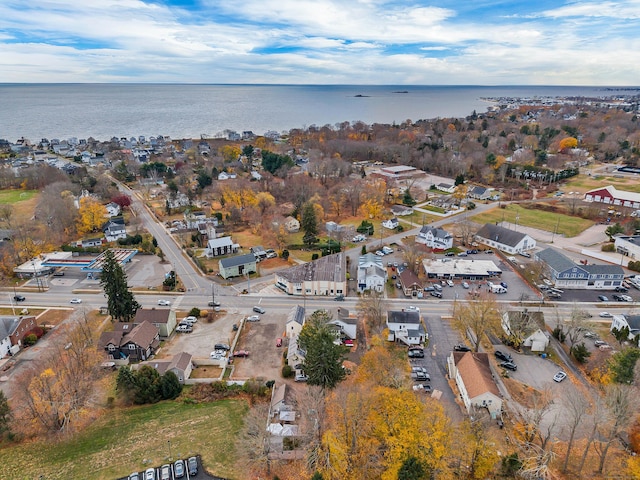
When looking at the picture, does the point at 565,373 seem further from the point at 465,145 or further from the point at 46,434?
the point at 465,145

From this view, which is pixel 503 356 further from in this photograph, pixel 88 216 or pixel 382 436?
pixel 88 216

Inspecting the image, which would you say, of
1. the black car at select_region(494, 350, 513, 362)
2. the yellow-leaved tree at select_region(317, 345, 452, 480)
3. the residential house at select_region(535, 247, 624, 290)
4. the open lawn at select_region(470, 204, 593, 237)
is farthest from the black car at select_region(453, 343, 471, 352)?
the open lawn at select_region(470, 204, 593, 237)

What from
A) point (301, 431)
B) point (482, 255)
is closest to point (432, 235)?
point (482, 255)

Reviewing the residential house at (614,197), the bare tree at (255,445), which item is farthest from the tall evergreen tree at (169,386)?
the residential house at (614,197)

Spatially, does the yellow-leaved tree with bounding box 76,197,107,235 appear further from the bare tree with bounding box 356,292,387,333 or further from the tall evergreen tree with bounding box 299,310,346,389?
the tall evergreen tree with bounding box 299,310,346,389

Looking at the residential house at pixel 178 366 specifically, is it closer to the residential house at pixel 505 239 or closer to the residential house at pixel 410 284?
the residential house at pixel 410 284
